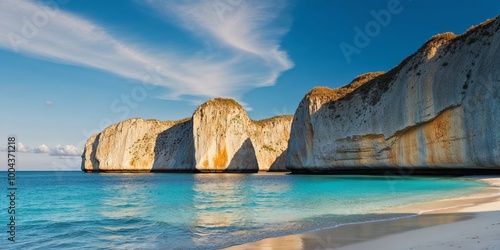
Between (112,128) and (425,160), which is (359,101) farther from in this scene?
Result: (112,128)

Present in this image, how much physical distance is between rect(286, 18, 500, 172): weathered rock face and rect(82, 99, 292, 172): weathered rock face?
2732 cm

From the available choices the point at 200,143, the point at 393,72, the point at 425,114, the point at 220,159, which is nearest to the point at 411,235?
the point at 425,114

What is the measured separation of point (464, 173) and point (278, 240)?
106ft

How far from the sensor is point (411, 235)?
7.88 meters

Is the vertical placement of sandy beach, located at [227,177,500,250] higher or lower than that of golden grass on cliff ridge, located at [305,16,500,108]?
lower

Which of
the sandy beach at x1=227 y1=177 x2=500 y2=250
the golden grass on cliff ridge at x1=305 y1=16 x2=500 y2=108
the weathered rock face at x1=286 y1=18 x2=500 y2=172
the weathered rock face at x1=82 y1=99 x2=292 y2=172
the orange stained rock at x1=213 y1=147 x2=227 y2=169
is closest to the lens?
the sandy beach at x1=227 y1=177 x2=500 y2=250

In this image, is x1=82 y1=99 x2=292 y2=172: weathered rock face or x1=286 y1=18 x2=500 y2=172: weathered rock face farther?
x1=82 y1=99 x2=292 y2=172: weathered rock face

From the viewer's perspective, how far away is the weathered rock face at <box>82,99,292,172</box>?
3078 inches

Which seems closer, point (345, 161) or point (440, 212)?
point (440, 212)

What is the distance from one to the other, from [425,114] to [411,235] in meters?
30.6

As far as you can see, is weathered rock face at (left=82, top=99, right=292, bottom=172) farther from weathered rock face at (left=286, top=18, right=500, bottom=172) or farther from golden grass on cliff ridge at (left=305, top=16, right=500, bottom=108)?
weathered rock face at (left=286, top=18, right=500, bottom=172)

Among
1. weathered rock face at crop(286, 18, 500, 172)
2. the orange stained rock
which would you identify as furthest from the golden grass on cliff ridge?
the orange stained rock

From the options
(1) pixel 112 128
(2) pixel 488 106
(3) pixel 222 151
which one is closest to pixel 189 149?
(3) pixel 222 151

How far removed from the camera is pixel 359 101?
48.7m
